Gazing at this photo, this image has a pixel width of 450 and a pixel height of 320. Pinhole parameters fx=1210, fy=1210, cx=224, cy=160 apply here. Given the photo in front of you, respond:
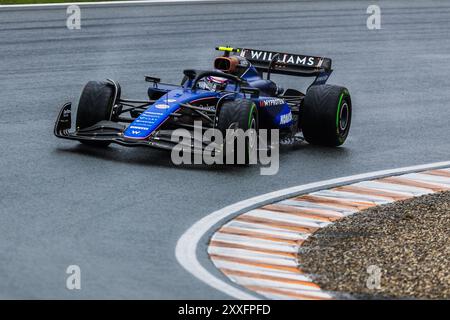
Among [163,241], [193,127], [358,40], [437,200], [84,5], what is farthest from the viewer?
[84,5]

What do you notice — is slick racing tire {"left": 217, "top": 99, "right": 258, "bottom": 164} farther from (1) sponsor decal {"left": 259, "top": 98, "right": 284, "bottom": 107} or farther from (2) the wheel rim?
(2) the wheel rim

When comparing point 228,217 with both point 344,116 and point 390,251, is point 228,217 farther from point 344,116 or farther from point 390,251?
point 344,116

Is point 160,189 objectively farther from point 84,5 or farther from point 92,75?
point 84,5

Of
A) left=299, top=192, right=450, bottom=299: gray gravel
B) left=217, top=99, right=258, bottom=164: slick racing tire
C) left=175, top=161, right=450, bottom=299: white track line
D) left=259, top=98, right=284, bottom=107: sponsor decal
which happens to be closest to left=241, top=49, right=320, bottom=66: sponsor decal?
left=259, top=98, right=284, bottom=107: sponsor decal

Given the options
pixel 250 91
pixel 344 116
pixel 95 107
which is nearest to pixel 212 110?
pixel 250 91

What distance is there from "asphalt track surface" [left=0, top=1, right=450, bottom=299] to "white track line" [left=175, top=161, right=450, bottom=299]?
11 centimetres

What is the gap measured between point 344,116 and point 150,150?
2536 millimetres

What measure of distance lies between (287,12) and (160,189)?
18.5 meters

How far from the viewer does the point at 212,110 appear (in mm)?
13852

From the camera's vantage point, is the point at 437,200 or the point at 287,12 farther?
the point at 287,12

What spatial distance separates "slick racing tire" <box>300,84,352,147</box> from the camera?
14641 mm

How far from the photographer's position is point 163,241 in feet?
34.0
